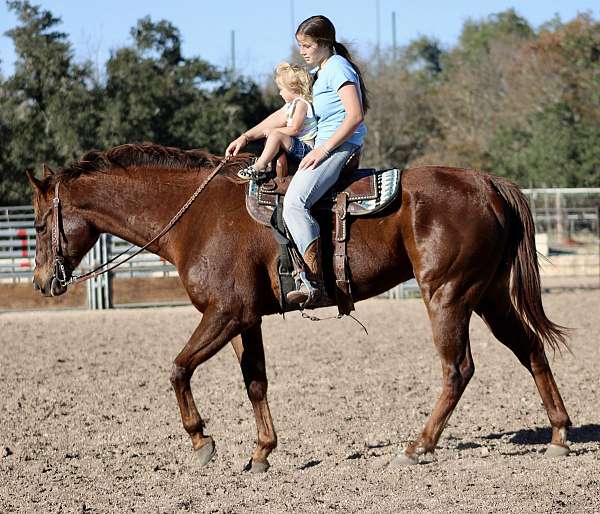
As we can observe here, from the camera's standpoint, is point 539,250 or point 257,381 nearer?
point 257,381

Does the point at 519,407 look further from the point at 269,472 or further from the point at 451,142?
the point at 451,142

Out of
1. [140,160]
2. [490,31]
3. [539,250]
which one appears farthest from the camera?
[490,31]

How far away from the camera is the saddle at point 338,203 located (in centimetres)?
589

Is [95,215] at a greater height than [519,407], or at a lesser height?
greater

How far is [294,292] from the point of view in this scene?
19.0ft

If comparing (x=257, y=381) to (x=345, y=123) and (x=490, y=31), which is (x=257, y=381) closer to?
(x=345, y=123)

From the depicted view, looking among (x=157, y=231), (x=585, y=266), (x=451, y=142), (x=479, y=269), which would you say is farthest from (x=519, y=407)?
(x=451, y=142)

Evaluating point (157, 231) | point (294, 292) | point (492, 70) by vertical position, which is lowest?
point (294, 292)

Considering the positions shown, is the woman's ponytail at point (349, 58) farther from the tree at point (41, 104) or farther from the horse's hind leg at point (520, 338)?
the tree at point (41, 104)

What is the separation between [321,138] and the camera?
19.6 ft

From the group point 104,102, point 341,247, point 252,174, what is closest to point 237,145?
point 252,174

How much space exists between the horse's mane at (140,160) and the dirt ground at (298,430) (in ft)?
6.13

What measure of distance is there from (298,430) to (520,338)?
1736 millimetres

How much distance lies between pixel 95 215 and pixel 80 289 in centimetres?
1130
